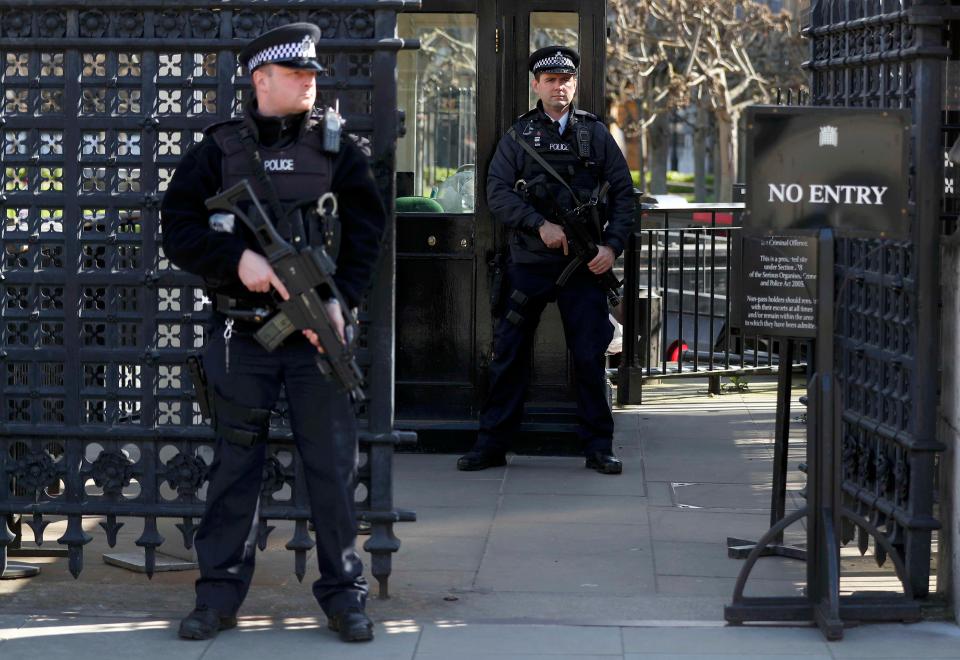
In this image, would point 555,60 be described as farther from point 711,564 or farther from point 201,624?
point 201,624

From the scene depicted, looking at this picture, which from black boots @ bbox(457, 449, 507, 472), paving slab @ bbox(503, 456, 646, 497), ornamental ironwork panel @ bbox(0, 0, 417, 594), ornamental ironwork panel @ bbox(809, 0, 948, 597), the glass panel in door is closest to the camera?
ornamental ironwork panel @ bbox(809, 0, 948, 597)

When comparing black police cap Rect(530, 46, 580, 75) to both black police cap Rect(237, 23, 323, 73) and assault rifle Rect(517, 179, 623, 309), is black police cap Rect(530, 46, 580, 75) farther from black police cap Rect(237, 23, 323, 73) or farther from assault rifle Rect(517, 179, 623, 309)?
black police cap Rect(237, 23, 323, 73)

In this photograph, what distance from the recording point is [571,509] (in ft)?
26.2

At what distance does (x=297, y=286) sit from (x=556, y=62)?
3.44 meters

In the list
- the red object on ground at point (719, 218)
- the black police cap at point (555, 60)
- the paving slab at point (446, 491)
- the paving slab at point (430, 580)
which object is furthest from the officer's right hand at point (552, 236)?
the red object on ground at point (719, 218)

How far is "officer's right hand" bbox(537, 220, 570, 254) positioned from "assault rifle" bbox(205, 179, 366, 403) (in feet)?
10.0

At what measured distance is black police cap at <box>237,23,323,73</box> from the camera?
558 centimetres

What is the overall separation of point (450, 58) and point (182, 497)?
12.9ft

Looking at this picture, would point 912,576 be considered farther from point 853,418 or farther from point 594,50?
point 594,50

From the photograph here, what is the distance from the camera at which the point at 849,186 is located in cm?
586

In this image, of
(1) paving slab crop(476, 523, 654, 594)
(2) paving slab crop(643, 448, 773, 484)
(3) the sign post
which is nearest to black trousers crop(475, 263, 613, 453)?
(2) paving slab crop(643, 448, 773, 484)

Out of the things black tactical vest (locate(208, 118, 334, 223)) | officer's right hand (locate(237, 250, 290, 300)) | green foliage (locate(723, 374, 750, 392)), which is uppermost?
black tactical vest (locate(208, 118, 334, 223))

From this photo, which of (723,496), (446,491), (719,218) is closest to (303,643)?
(446,491)

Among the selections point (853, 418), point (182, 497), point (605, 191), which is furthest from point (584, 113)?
point (182, 497)
